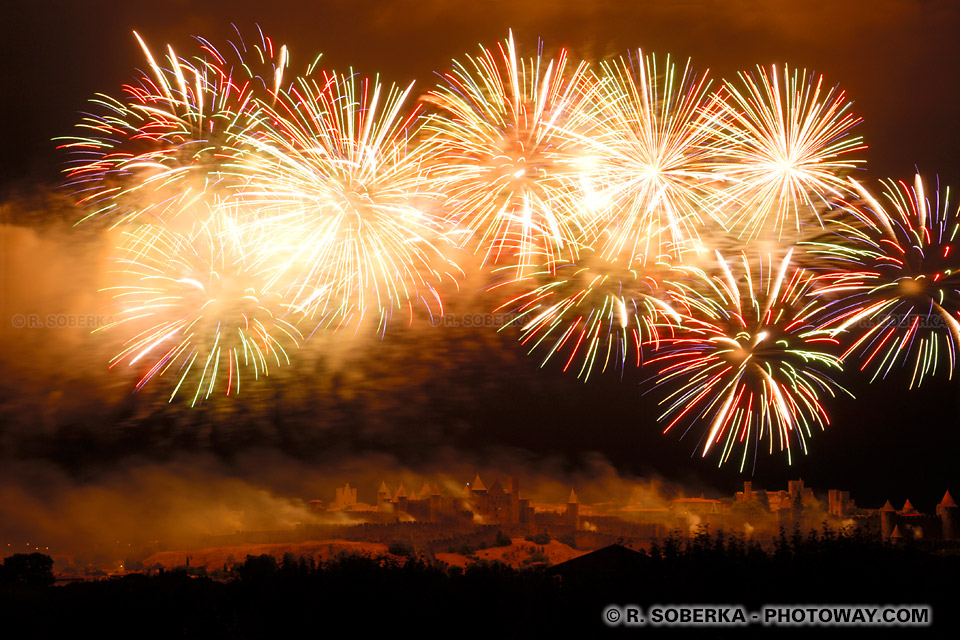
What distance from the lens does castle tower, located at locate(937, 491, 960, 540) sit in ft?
182

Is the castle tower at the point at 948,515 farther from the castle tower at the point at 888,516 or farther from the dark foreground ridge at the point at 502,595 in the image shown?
the dark foreground ridge at the point at 502,595

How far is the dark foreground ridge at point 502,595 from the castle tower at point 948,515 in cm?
3492

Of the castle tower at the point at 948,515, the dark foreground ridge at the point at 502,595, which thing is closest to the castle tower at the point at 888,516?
the castle tower at the point at 948,515

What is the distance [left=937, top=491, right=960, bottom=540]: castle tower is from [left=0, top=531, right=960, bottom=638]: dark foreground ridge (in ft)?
115

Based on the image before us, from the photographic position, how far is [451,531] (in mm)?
58562

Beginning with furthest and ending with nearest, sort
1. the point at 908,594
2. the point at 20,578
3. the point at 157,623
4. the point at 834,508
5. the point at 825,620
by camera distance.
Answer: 1. the point at 834,508
2. the point at 20,578
3. the point at 157,623
4. the point at 908,594
5. the point at 825,620

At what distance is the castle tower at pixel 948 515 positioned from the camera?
55.6 m

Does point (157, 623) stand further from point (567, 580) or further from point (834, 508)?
point (834, 508)

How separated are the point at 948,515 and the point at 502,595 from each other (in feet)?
160

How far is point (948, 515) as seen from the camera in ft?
188

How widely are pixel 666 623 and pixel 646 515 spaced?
3864 cm

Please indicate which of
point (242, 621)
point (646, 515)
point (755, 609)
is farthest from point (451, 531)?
point (755, 609)

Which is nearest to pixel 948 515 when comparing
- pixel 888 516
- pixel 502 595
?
pixel 888 516

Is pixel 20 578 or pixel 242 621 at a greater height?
pixel 242 621
